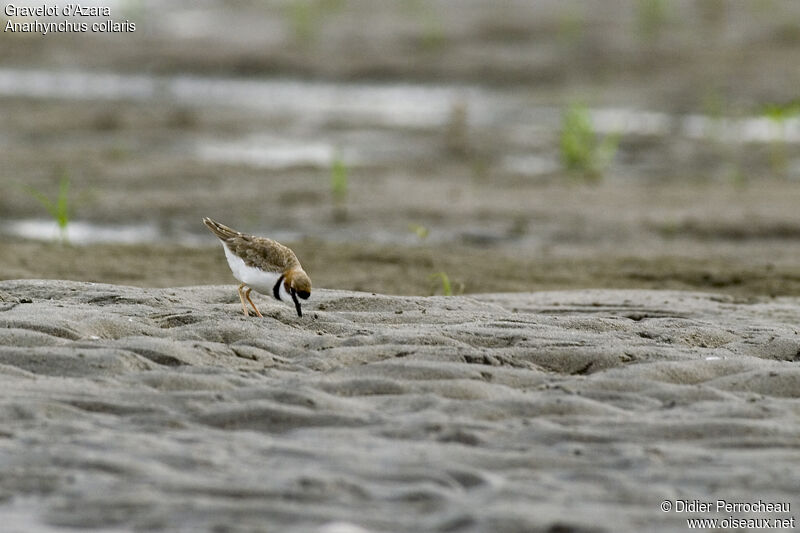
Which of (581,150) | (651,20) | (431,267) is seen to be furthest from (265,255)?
(651,20)

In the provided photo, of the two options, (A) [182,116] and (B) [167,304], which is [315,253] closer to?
(B) [167,304]

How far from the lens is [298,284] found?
6039 millimetres

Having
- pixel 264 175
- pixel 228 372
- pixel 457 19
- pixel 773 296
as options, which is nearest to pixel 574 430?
pixel 228 372

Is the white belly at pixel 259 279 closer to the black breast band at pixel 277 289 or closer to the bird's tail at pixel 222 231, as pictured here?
the black breast band at pixel 277 289

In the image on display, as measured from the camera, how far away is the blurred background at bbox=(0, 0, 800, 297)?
9398 mm

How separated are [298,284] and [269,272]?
162 millimetres

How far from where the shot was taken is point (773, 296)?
805cm

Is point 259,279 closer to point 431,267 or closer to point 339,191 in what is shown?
point 431,267

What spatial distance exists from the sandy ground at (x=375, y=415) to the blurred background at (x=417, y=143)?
1.86m

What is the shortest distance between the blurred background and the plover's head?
5.50 ft

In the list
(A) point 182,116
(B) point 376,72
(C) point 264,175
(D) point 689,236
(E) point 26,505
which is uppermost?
(B) point 376,72

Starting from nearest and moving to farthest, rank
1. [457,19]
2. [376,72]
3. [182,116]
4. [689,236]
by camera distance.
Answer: [689,236], [182,116], [376,72], [457,19]

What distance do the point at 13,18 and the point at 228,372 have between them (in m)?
21.0

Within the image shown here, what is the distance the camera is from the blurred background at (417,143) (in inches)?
370
